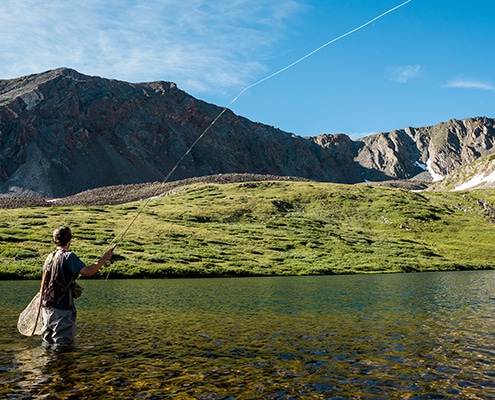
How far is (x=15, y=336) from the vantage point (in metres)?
14.9

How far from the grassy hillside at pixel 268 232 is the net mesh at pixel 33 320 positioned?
32.6 m

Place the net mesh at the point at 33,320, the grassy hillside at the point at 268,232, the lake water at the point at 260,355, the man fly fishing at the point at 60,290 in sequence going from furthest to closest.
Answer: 1. the grassy hillside at the point at 268,232
2. the net mesh at the point at 33,320
3. the man fly fishing at the point at 60,290
4. the lake water at the point at 260,355

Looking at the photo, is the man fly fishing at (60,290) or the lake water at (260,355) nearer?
the lake water at (260,355)

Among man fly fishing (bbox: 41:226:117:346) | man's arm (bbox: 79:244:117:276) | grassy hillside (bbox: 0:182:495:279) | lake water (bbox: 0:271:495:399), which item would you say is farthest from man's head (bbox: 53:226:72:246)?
grassy hillside (bbox: 0:182:495:279)

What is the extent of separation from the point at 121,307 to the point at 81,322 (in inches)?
214

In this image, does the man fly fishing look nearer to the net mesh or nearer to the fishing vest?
the fishing vest

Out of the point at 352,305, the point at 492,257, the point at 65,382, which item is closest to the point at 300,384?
the point at 65,382

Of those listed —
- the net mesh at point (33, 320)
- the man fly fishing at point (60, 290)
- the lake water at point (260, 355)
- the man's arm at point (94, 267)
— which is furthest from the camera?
the net mesh at point (33, 320)

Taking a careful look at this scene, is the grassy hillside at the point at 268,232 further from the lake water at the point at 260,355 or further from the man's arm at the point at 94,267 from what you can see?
the man's arm at the point at 94,267

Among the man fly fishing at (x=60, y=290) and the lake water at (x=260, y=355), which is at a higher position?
the man fly fishing at (x=60, y=290)

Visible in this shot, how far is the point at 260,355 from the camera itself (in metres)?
12.4

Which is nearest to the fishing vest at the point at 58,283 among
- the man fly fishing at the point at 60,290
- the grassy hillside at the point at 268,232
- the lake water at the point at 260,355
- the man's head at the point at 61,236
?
the man fly fishing at the point at 60,290

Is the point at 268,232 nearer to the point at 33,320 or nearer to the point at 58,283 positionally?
the point at 33,320

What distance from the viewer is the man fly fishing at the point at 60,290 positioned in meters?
12.0
